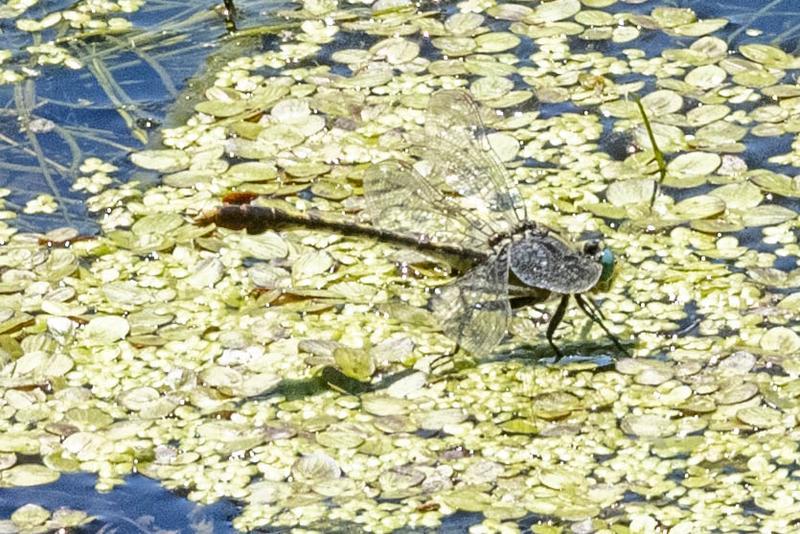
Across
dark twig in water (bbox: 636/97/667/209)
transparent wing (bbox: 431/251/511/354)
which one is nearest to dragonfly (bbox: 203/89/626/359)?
transparent wing (bbox: 431/251/511/354)

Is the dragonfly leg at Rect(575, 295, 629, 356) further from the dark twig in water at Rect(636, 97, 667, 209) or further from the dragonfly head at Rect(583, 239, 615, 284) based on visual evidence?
the dark twig in water at Rect(636, 97, 667, 209)

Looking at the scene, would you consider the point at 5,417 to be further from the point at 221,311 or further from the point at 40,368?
the point at 221,311

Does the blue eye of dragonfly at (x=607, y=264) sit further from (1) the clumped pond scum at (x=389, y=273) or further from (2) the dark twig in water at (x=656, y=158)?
(2) the dark twig in water at (x=656, y=158)

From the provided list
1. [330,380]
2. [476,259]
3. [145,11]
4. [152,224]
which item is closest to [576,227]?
[476,259]

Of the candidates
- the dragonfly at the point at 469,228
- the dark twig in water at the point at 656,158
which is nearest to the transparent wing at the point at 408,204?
the dragonfly at the point at 469,228

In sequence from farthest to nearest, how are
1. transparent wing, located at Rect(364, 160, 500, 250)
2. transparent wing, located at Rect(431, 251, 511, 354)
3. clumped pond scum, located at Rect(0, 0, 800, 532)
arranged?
transparent wing, located at Rect(364, 160, 500, 250) → transparent wing, located at Rect(431, 251, 511, 354) → clumped pond scum, located at Rect(0, 0, 800, 532)

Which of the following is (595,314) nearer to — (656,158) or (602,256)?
(602,256)
